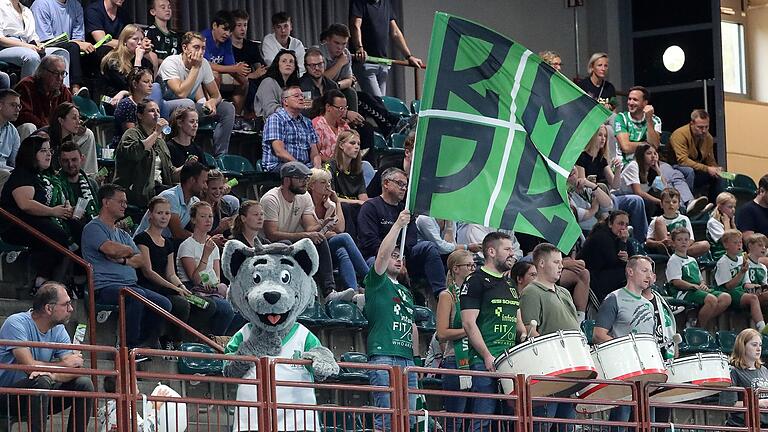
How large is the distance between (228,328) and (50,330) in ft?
7.25

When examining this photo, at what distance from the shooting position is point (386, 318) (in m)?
10.2

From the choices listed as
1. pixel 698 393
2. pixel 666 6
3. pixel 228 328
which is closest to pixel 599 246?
pixel 698 393

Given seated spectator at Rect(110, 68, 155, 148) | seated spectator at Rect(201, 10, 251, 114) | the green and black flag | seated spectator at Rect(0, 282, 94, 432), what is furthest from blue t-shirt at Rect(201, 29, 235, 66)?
seated spectator at Rect(0, 282, 94, 432)

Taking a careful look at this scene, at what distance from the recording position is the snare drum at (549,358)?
985 cm

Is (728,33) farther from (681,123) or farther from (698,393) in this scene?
(698,393)

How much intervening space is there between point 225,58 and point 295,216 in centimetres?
292

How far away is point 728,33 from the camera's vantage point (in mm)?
21672

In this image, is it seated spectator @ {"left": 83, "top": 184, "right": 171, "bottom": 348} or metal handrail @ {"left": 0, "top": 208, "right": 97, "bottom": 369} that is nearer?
metal handrail @ {"left": 0, "top": 208, "right": 97, "bottom": 369}

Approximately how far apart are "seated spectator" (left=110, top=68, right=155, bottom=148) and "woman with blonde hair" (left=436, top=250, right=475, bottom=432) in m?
3.10

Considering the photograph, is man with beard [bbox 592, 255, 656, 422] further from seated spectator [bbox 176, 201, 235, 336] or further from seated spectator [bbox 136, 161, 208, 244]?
seated spectator [bbox 136, 161, 208, 244]

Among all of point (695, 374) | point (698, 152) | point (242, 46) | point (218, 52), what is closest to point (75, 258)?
point (695, 374)

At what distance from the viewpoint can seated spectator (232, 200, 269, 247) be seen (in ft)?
39.0

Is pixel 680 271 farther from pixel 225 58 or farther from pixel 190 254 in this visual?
pixel 190 254

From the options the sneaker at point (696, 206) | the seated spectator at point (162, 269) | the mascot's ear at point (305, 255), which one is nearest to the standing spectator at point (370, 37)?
the sneaker at point (696, 206)
